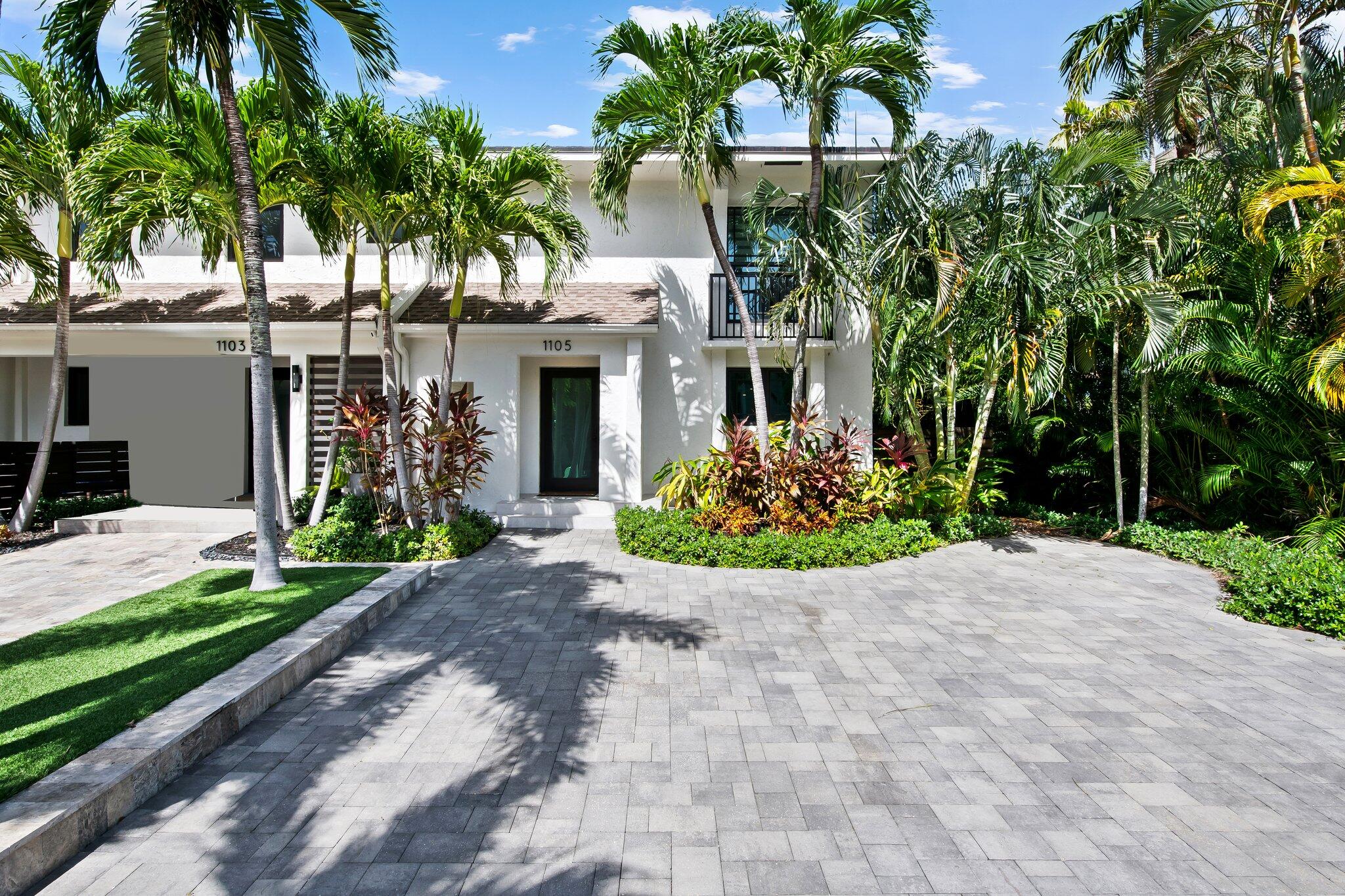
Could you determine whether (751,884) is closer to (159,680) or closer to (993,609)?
(159,680)

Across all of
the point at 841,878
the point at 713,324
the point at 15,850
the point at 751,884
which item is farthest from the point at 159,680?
the point at 713,324

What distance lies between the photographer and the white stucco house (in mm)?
12344

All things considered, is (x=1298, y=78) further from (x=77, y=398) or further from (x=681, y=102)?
(x=77, y=398)

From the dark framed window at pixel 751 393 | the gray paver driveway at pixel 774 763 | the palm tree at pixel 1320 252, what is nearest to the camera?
the gray paver driveway at pixel 774 763

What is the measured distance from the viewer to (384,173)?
357 inches

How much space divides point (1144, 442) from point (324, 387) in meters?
13.0

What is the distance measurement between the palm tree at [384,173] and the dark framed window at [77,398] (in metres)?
9.13

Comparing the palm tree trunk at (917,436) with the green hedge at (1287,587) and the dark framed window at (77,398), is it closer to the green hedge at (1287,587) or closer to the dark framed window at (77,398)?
the green hedge at (1287,587)

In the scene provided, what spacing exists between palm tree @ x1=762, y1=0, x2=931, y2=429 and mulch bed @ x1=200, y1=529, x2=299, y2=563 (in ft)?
23.0

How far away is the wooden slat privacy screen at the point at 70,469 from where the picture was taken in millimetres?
11727

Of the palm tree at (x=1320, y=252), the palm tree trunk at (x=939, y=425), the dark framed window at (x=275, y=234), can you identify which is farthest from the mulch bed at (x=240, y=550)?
the palm tree at (x=1320, y=252)

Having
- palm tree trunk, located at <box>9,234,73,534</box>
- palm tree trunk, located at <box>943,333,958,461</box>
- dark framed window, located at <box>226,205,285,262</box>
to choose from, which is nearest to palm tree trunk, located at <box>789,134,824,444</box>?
palm tree trunk, located at <box>943,333,958,461</box>

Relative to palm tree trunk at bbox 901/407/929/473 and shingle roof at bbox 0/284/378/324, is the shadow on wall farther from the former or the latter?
shingle roof at bbox 0/284/378/324

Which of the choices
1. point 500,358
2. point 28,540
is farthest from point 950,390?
point 28,540
